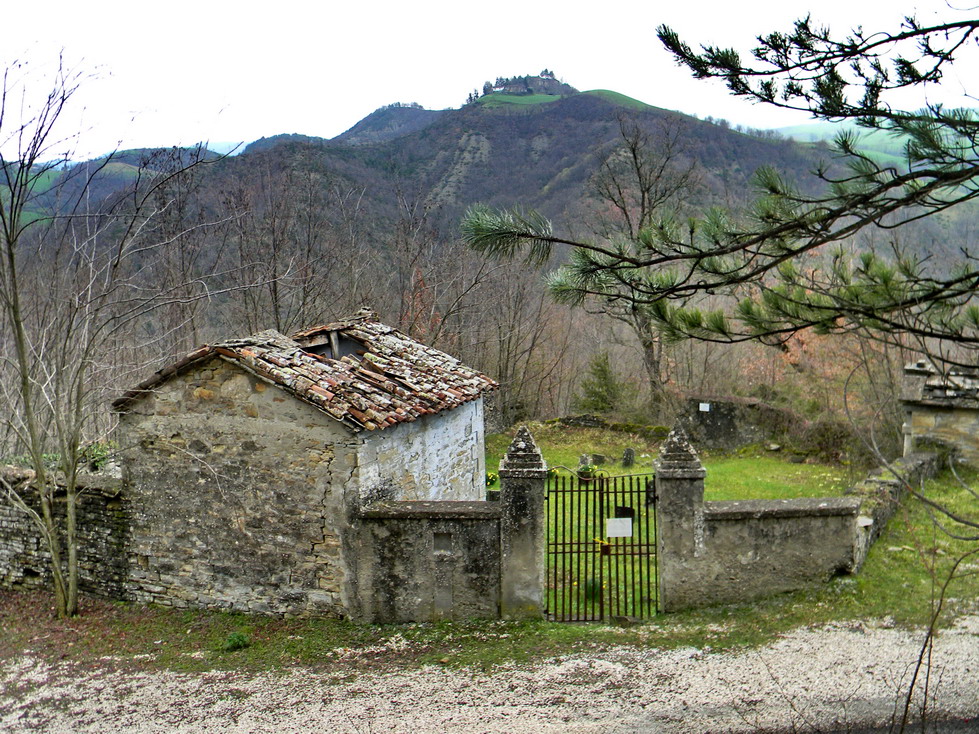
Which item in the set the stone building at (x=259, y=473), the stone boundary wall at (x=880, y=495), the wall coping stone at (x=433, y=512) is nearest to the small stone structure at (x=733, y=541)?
the stone boundary wall at (x=880, y=495)

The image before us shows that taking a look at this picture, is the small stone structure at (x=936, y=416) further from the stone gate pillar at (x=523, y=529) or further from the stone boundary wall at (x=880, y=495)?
the stone gate pillar at (x=523, y=529)

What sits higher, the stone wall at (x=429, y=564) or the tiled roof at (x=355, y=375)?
the tiled roof at (x=355, y=375)

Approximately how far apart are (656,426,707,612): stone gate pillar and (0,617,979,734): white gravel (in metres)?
1.10

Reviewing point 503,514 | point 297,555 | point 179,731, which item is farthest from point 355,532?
point 179,731

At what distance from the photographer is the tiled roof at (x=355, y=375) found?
8406 millimetres

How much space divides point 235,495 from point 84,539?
8.10 feet

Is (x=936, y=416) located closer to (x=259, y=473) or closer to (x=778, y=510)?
(x=778, y=510)

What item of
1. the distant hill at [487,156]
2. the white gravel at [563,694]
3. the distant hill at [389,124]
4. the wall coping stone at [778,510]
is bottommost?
the white gravel at [563,694]

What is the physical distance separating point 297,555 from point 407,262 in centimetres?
1396

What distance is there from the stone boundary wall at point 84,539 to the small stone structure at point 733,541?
259 inches

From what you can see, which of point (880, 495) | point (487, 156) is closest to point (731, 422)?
point (880, 495)

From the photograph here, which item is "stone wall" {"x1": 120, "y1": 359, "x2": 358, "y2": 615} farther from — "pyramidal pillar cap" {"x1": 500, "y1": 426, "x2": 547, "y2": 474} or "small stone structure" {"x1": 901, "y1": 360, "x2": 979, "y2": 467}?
"small stone structure" {"x1": 901, "y1": 360, "x2": 979, "y2": 467}

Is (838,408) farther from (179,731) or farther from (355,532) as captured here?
(179,731)

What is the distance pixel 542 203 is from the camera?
98.9 feet
